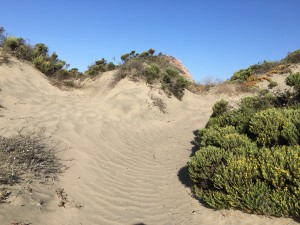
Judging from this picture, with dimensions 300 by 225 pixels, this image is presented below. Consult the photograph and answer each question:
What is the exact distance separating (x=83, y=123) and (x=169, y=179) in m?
3.72

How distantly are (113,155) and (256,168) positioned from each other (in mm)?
4375

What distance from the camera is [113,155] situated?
8.31 metres

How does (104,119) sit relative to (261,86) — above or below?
below

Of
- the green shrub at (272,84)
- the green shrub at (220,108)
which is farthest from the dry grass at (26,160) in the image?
the green shrub at (272,84)

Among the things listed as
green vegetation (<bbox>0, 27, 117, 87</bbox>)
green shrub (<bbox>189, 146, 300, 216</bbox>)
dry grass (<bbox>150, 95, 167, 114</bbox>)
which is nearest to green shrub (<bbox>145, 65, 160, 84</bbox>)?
dry grass (<bbox>150, 95, 167, 114</bbox>)

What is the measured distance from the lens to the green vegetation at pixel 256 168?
450 centimetres

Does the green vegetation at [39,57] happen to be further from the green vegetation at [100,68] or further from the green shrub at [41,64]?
the green vegetation at [100,68]

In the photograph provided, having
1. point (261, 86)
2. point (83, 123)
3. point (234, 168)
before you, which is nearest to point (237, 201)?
point (234, 168)

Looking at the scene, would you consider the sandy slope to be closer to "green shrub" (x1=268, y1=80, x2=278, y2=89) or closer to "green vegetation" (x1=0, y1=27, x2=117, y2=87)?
"green vegetation" (x1=0, y1=27, x2=117, y2=87)

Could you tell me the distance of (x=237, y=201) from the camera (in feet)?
16.1

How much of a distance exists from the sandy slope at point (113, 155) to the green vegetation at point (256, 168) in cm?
23

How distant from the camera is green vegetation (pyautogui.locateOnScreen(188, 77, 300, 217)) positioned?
450cm

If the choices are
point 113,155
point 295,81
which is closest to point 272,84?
point 295,81

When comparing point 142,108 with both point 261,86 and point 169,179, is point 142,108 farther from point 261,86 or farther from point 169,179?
point 261,86
